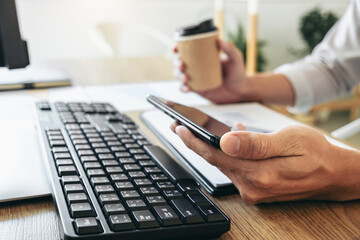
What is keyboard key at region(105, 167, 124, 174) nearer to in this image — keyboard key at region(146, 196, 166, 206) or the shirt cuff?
keyboard key at region(146, 196, 166, 206)

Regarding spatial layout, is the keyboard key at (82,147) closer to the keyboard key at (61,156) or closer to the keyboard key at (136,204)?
the keyboard key at (61,156)

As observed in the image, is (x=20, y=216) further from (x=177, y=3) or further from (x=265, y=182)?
(x=177, y=3)

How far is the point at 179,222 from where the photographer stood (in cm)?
36

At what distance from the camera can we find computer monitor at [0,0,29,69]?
627 millimetres

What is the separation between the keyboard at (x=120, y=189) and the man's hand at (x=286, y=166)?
0.05m

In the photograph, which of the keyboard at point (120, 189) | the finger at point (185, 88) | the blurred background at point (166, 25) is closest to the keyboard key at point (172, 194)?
the keyboard at point (120, 189)

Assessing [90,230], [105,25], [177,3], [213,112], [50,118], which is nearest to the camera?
[90,230]

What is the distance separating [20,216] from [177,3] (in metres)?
3.36

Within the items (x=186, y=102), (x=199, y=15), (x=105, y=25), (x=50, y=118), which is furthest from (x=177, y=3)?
(x=50, y=118)

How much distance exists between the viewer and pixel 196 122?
448 millimetres

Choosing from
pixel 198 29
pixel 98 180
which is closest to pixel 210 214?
pixel 98 180

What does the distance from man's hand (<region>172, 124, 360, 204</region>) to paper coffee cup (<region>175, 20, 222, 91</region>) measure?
399 millimetres

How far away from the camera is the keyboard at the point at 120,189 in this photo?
35 cm

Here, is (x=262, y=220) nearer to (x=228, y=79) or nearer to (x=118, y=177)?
(x=118, y=177)
